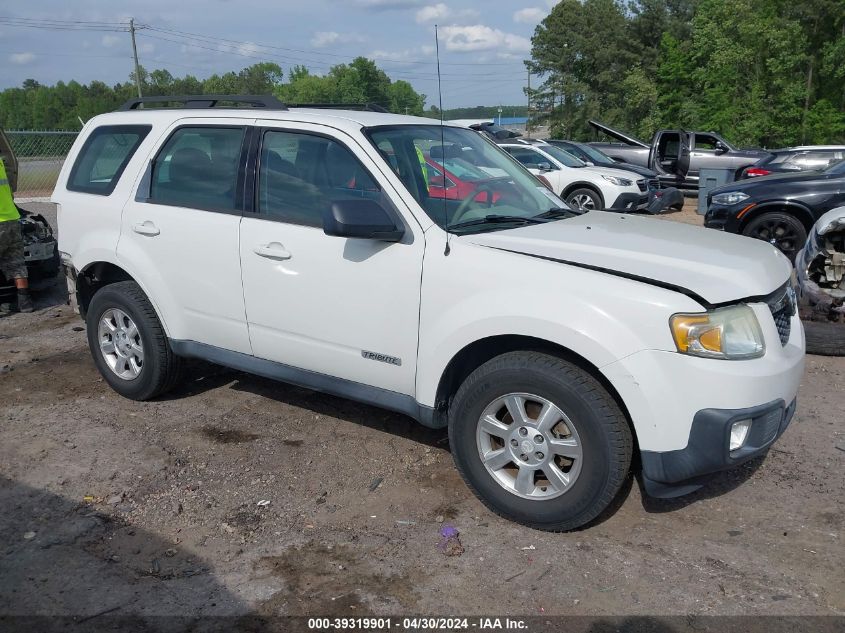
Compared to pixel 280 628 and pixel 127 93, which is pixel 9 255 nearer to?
pixel 280 628

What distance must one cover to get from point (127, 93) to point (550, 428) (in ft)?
205

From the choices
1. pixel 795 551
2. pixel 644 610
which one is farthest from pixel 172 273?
pixel 795 551

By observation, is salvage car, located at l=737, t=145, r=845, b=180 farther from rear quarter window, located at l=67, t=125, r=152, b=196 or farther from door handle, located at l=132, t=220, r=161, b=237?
door handle, located at l=132, t=220, r=161, b=237

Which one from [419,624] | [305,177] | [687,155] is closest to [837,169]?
[305,177]

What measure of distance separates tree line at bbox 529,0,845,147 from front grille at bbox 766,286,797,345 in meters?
40.0

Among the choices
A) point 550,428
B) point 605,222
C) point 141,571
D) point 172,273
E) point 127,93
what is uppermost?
point 127,93

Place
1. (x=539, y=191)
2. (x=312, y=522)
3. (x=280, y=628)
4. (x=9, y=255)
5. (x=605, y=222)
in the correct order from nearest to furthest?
(x=280, y=628) < (x=312, y=522) < (x=605, y=222) < (x=539, y=191) < (x=9, y=255)

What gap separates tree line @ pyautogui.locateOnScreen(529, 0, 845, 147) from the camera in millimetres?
40594

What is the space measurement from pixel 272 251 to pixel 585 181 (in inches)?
465

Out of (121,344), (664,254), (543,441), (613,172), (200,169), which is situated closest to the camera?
(543,441)

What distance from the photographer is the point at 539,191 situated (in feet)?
15.6

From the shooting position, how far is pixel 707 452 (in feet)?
10.5

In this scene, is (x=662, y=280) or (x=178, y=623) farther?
(x=662, y=280)

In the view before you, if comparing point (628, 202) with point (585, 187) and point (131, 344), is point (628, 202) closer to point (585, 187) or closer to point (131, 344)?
point (585, 187)
